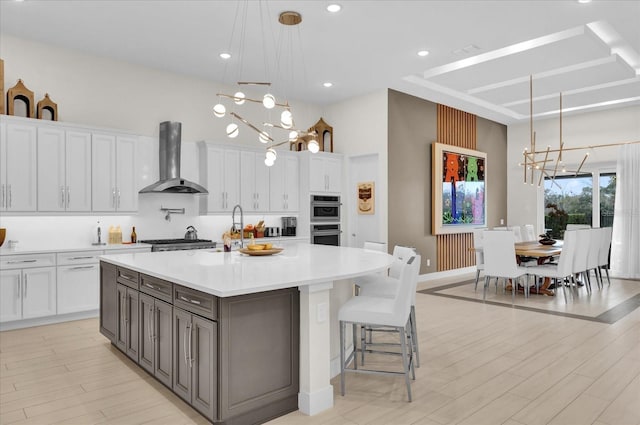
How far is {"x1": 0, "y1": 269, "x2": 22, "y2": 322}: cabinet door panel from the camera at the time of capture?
4.54m

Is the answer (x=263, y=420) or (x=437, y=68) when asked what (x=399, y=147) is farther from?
(x=263, y=420)

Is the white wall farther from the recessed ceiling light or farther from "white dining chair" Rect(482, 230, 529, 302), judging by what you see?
the recessed ceiling light

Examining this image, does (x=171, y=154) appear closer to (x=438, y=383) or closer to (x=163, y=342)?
(x=163, y=342)

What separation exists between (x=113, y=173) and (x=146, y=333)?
9.66ft

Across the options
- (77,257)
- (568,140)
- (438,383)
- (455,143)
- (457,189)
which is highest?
(568,140)

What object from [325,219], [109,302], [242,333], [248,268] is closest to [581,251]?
[325,219]

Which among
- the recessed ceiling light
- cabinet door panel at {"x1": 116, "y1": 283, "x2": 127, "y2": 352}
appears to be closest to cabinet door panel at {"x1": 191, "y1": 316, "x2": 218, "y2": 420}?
cabinet door panel at {"x1": 116, "y1": 283, "x2": 127, "y2": 352}

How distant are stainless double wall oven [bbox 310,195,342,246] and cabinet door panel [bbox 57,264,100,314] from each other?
343cm

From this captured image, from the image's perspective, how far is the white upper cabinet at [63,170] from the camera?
4.94 metres

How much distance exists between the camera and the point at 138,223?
595 cm

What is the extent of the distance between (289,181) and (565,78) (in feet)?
15.7

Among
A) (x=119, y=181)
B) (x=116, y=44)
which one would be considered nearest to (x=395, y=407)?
(x=119, y=181)

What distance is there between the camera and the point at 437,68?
6.57 meters

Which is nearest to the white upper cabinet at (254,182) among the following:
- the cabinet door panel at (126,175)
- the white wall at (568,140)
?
the cabinet door panel at (126,175)
